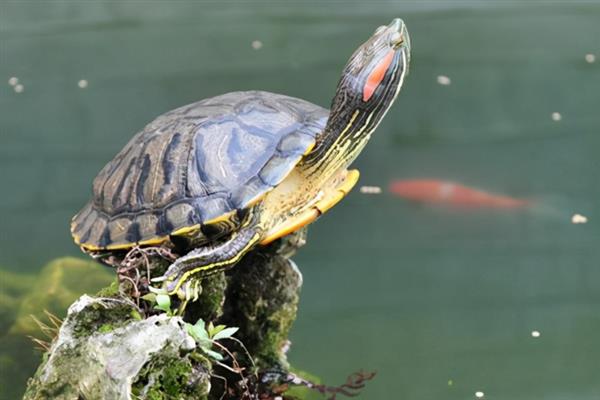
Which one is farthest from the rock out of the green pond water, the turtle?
the green pond water

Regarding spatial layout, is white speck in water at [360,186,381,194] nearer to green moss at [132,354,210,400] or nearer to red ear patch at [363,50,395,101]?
red ear patch at [363,50,395,101]

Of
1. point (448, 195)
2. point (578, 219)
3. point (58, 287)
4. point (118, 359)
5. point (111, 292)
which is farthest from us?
point (448, 195)

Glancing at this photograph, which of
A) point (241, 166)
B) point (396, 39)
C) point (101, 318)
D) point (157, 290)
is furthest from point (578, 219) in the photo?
point (101, 318)

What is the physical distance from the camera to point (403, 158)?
4.09 m

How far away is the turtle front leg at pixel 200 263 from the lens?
193 centimetres

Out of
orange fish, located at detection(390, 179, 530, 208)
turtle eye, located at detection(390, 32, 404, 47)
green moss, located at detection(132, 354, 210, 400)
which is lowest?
green moss, located at detection(132, 354, 210, 400)

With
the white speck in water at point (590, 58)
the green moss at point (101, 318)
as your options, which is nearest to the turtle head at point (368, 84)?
the green moss at point (101, 318)

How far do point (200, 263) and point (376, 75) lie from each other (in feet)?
2.32

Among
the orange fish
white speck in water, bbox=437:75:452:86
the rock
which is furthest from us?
white speck in water, bbox=437:75:452:86

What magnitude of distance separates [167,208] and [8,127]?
2411mm

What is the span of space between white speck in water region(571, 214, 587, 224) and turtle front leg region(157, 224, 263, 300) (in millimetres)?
2106

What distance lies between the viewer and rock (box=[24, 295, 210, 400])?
1597 mm

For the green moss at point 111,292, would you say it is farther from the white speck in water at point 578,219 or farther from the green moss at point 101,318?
the white speck in water at point 578,219

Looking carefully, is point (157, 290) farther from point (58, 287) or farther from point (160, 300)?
point (58, 287)
